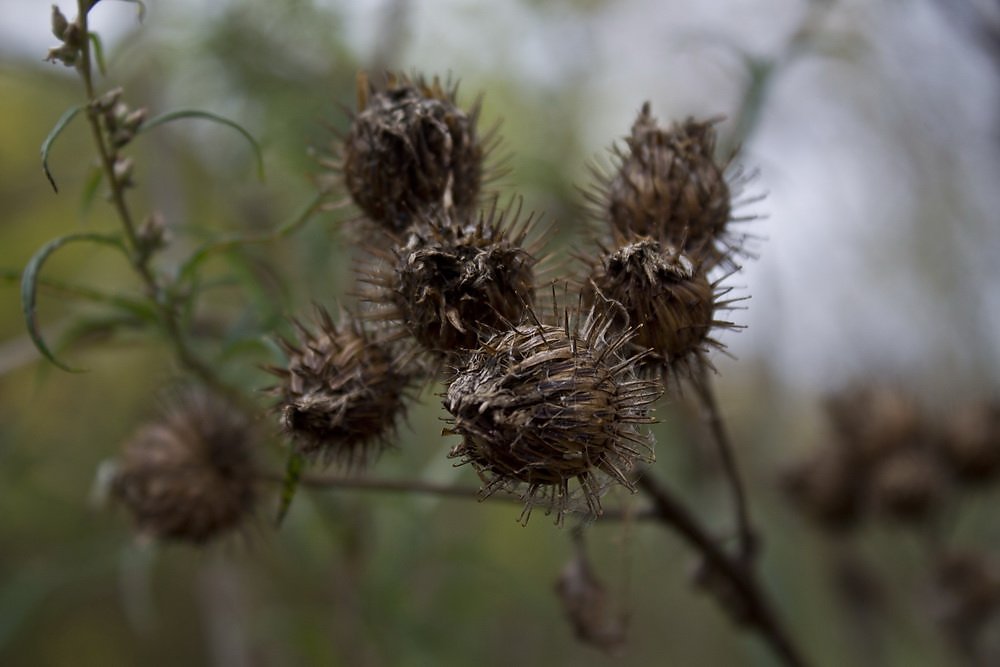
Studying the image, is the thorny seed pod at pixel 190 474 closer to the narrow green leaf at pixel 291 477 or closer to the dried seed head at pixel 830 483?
the narrow green leaf at pixel 291 477

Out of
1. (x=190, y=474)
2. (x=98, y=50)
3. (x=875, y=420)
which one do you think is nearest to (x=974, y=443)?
(x=875, y=420)

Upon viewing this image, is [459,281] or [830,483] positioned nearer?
[459,281]

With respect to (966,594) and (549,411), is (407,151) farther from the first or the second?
(966,594)

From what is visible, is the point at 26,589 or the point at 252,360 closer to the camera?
the point at 252,360

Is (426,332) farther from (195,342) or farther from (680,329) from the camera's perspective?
(195,342)

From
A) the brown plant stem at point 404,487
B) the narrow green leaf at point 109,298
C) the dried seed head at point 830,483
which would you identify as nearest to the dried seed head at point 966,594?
the dried seed head at point 830,483

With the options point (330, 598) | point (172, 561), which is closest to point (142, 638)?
point (172, 561)

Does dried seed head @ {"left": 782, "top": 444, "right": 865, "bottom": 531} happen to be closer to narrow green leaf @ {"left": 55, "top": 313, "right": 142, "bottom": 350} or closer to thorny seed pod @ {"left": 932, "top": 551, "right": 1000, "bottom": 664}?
thorny seed pod @ {"left": 932, "top": 551, "right": 1000, "bottom": 664}
